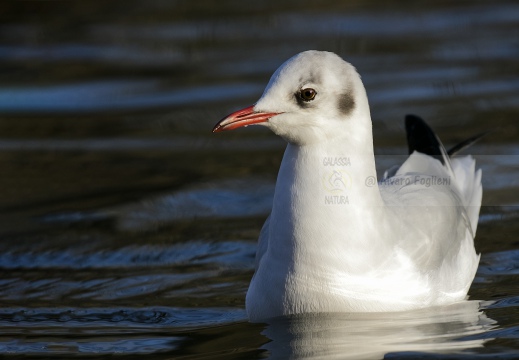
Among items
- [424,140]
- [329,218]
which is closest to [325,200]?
[329,218]

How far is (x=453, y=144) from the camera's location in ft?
32.1

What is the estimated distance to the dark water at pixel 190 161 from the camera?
6.09 metres

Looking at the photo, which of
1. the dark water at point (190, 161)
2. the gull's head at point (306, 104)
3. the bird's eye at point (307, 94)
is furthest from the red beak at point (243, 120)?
the dark water at point (190, 161)

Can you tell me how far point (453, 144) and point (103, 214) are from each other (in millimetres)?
3106

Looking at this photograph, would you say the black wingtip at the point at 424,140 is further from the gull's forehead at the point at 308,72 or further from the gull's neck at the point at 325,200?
the gull's forehead at the point at 308,72

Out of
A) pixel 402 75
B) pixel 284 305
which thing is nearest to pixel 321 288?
pixel 284 305

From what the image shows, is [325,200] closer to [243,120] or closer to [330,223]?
[330,223]

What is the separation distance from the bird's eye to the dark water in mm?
1164

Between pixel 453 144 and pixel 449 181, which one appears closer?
pixel 449 181

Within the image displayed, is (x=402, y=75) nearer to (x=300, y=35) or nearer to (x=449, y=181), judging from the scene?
(x=300, y=35)

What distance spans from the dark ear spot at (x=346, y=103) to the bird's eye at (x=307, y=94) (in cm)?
14

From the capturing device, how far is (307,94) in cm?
574

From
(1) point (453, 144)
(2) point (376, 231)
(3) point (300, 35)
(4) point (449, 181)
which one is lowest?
(2) point (376, 231)

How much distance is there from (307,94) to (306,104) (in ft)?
0.20
